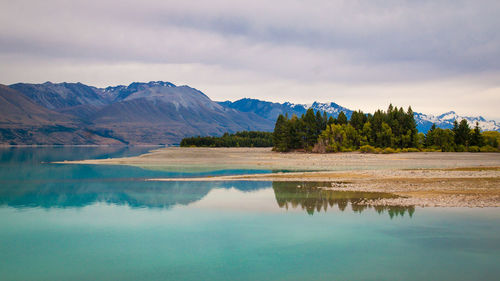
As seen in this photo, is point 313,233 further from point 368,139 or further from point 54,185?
point 368,139

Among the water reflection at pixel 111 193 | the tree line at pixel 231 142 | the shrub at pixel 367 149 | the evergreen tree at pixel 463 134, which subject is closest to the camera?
the water reflection at pixel 111 193

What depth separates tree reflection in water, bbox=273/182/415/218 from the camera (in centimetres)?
2820

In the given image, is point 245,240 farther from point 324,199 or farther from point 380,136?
point 380,136

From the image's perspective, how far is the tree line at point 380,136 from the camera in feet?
320

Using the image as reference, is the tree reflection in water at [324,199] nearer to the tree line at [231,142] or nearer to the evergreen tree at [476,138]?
the evergreen tree at [476,138]

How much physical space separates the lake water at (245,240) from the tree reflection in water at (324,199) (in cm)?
15

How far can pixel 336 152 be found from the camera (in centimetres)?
10481

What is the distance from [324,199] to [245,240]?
13483mm

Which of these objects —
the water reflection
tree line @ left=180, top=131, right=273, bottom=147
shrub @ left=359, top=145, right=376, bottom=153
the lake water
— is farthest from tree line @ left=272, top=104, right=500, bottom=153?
the lake water

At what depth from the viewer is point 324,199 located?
3316 centimetres

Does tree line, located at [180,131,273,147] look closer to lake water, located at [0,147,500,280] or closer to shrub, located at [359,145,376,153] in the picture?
shrub, located at [359,145,376,153]

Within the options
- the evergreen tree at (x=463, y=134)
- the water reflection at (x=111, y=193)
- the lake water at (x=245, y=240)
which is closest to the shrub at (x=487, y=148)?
the evergreen tree at (x=463, y=134)

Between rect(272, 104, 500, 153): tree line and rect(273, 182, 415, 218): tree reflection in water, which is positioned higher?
rect(272, 104, 500, 153): tree line

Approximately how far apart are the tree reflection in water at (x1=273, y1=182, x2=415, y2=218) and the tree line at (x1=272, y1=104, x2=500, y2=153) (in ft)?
217
